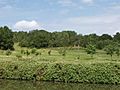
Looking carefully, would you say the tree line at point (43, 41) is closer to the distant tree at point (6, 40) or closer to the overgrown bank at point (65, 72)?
the distant tree at point (6, 40)

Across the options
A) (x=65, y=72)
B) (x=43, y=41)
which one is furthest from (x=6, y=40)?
(x=65, y=72)

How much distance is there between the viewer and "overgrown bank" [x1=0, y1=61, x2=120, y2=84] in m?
53.2

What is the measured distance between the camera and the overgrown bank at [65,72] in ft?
175

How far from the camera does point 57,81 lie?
176ft

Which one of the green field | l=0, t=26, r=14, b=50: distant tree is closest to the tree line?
l=0, t=26, r=14, b=50: distant tree

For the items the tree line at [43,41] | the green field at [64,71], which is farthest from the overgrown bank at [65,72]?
the tree line at [43,41]

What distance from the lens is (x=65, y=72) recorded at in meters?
53.8

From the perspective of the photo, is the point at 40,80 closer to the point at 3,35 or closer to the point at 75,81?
the point at 75,81

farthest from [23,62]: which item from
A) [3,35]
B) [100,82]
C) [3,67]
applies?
[3,35]

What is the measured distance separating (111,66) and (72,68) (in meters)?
6.27

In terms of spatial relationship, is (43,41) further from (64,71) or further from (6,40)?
(64,71)

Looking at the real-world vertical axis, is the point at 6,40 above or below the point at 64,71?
above

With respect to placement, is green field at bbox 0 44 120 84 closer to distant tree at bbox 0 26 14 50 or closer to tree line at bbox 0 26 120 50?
tree line at bbox 0 26 120 50

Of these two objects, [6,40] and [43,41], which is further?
[43,41]
